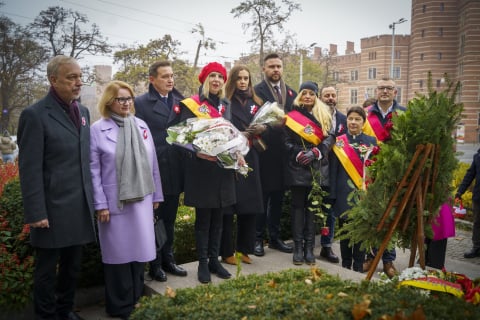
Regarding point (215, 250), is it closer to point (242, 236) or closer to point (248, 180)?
point (242, 236)

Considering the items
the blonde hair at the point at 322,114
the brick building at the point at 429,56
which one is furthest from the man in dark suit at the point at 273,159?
the brick building at the point at 429,56

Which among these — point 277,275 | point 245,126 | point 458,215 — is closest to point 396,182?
point 277,275

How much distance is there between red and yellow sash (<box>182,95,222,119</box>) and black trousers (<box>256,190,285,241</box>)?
164 cm

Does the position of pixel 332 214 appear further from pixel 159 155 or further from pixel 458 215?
pixel 458 215

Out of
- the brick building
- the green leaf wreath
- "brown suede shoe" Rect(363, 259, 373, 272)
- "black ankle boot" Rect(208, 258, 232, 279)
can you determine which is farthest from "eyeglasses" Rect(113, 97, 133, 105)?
the brick building

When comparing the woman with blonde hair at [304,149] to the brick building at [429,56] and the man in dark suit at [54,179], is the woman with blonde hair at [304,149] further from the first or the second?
the brick building at [429,56]

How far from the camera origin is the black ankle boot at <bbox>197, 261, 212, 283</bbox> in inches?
175

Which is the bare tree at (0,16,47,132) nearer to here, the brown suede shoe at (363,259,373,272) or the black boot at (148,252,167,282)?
the black boot at (148,252,167,282)

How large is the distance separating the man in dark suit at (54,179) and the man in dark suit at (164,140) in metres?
0.94

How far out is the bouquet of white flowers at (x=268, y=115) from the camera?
491 centimetres

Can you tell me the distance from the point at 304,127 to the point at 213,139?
141cm

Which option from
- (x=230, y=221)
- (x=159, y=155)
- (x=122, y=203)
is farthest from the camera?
(x=230, y=221)

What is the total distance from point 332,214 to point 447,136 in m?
2.83

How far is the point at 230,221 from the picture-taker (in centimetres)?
505
